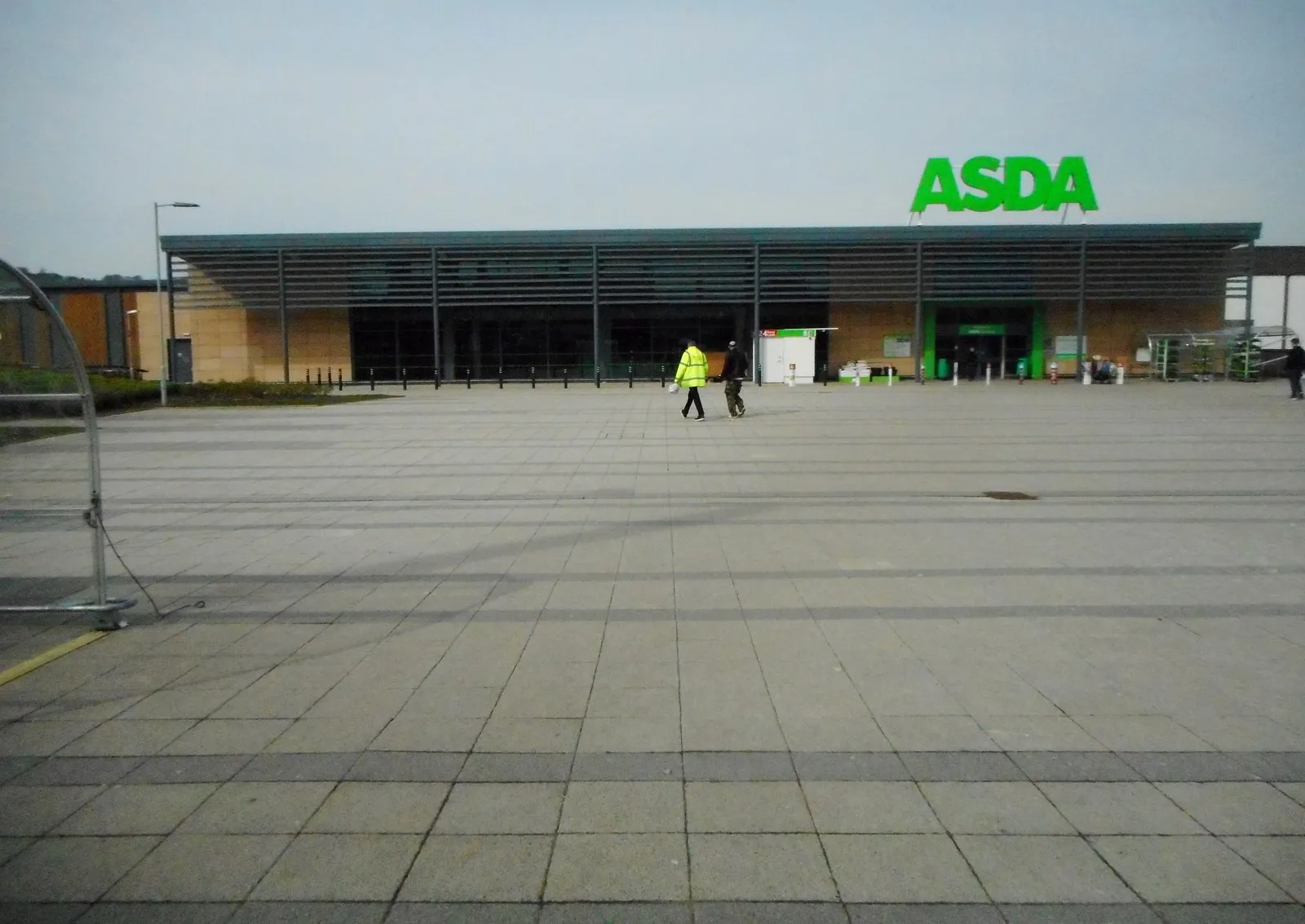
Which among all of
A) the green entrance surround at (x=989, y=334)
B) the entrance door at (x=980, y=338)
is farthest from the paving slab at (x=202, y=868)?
the entrance door at (x=980, y=338)

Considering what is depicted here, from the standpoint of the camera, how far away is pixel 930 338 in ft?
158

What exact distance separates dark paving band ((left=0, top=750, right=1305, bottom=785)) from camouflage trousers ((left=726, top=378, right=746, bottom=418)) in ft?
60.7

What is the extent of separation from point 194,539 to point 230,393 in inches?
963

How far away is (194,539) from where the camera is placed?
9.84m

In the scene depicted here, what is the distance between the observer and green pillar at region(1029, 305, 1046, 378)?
47875mm

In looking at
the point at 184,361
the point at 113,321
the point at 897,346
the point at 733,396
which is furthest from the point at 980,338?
→ the point at 113,321

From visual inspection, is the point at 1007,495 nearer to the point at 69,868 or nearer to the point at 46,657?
the point at 46,657

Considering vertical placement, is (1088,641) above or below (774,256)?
below

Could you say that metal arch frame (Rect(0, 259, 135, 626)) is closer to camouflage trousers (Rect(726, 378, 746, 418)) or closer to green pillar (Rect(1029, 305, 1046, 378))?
camouflage trousers (Rect(726, 378, 746, 418))

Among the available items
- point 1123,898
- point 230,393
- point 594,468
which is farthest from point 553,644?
point 230,393

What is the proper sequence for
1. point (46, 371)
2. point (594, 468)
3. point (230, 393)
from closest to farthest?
1. point (46, 371)
2. point (594, 468)
3. point (230, 393)

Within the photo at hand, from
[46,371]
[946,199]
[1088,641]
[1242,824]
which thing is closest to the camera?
[1242,824]

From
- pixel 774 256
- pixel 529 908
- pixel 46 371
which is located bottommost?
pixel 529 908

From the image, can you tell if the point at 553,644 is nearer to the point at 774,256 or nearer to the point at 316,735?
the point at 316,735
